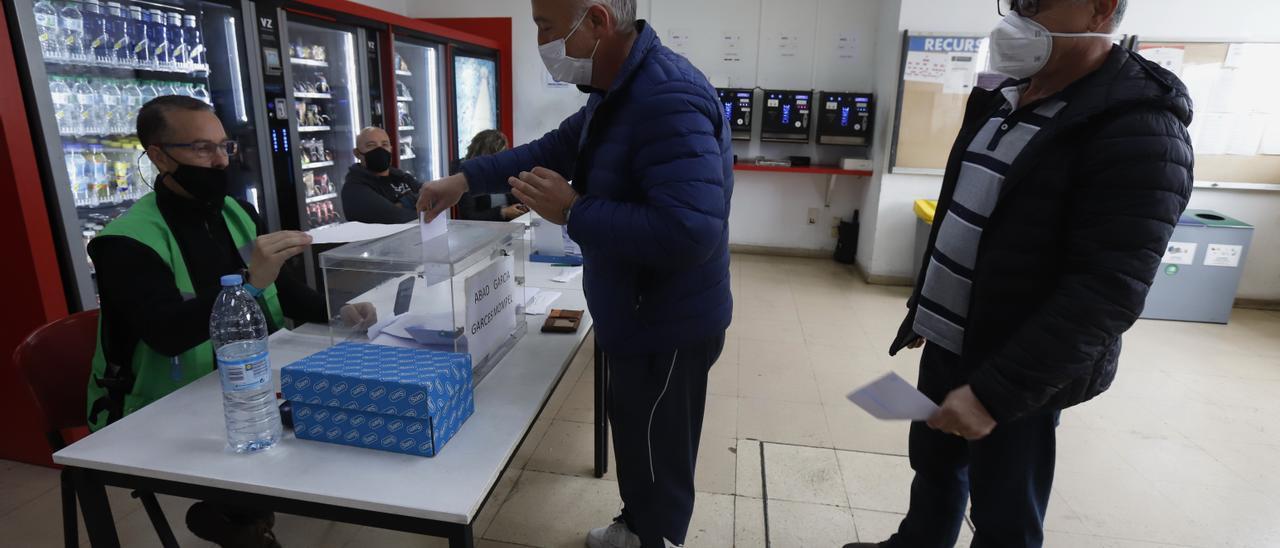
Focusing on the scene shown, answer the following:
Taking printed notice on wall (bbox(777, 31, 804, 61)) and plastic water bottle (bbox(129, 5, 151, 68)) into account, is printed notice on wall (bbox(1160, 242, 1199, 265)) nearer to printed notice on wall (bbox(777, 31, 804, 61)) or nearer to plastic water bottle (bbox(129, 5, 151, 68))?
printed notice on wall (bbox(777, 31, 804, 61))

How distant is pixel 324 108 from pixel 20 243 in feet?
7.66

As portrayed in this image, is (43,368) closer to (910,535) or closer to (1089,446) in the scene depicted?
(910,535)

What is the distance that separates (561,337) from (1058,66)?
1.35 metres

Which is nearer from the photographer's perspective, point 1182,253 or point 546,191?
point 546,191

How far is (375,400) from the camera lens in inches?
45.6

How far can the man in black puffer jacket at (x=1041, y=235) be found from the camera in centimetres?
108

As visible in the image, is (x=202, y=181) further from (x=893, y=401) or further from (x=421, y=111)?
(x=421, y=111)

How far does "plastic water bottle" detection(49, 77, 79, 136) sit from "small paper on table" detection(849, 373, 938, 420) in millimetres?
3251

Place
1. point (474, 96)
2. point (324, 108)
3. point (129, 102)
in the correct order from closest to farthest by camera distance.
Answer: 1. point (129, 102)
2. point (324, 108)
3. point (474, 96)

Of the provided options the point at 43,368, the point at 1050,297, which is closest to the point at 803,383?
the point at 1050,297

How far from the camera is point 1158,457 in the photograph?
272cm

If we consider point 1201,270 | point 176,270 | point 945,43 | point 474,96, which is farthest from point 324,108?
point 1201,270

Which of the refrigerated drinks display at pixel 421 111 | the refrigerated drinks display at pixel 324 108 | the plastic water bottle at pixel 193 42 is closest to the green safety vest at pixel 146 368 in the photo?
the plastic water bottle at pixel 193 42

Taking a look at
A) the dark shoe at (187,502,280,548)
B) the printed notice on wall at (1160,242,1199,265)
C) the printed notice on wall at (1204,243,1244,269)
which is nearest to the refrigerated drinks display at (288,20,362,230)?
the dark shoe at (187,502,280,548)
